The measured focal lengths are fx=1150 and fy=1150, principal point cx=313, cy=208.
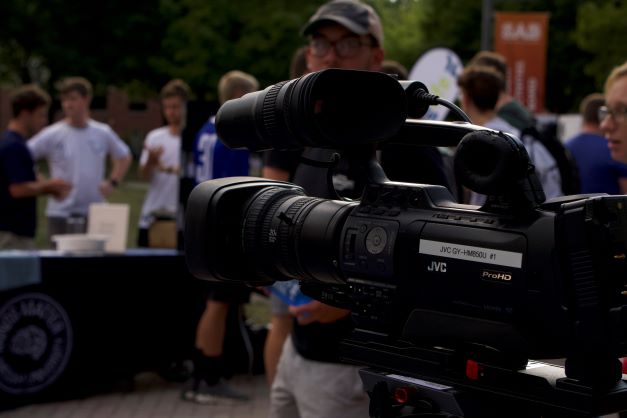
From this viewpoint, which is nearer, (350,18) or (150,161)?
(350,18)

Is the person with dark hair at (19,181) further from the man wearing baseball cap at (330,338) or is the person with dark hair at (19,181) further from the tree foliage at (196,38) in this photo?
the tree foliage at (196,38)

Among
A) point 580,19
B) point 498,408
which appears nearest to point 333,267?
point 498,408

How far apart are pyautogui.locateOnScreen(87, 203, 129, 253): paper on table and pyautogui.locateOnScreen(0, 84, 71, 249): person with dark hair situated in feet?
2.72

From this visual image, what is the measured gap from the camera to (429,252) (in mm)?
2033

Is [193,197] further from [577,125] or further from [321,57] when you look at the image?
[577,125]

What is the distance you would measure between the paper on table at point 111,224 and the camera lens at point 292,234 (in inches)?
198

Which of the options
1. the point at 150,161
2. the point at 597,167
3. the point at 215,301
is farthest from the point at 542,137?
the point at 150,161

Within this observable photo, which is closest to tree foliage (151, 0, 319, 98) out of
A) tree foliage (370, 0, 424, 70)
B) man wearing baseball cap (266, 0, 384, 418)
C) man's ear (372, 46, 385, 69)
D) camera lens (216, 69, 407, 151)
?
tree foliage (370, 0, 424, 70)

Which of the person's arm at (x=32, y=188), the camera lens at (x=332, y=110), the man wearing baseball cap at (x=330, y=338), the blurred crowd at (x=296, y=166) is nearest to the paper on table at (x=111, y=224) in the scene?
the blurred crowd at (x=296, y=166)

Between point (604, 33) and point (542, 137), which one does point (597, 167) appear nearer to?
point (542, 137)

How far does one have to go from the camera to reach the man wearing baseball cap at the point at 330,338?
340cm

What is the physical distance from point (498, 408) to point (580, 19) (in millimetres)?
33836

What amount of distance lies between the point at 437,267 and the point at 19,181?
6459mm

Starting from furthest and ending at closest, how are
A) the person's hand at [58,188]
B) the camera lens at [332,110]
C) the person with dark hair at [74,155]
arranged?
the person with dark hair at [74,155] → the person's hand at [58,188] → the camera lens at [332,110]
